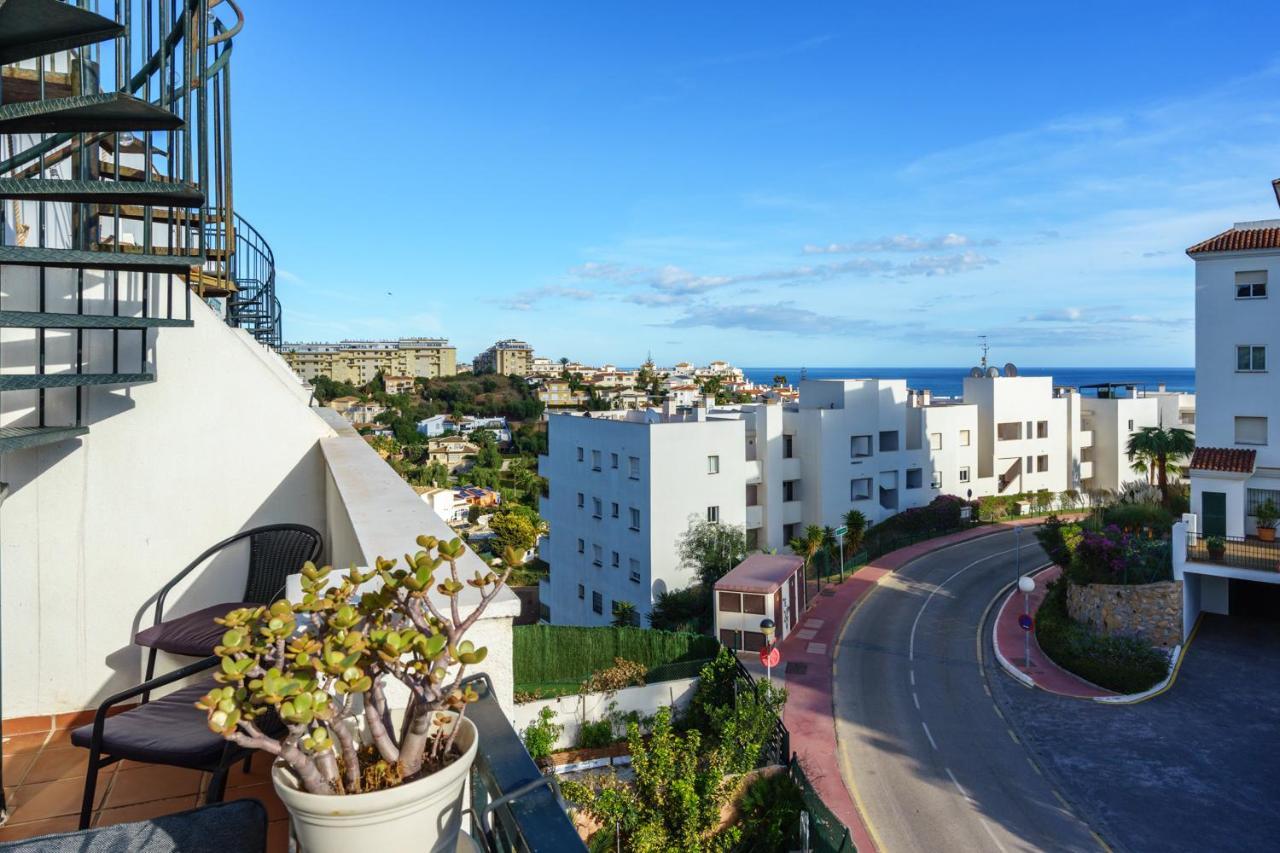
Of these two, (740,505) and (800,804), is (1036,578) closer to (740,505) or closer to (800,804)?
(740,505)

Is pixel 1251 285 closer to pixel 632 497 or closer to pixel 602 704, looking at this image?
pixel 632 497

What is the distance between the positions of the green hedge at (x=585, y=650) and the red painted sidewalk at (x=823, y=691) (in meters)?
2.40

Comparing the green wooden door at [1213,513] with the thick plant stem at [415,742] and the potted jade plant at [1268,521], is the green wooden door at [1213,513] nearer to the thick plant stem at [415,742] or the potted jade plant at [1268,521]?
the potted jade plant at [1268,521]

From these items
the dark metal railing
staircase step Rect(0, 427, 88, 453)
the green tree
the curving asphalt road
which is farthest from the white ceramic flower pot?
the green tree

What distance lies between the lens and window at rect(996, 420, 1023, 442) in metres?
37.0

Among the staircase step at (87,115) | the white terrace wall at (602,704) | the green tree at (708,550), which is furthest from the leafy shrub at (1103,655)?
the staircase step at (87,115)

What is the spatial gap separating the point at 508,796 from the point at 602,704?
12732mm

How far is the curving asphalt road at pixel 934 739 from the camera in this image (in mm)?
→ 11547

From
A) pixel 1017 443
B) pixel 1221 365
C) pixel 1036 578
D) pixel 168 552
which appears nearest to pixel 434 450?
pixel 1017 443

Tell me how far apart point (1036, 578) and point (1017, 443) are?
14674mm

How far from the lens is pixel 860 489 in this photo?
104 feet

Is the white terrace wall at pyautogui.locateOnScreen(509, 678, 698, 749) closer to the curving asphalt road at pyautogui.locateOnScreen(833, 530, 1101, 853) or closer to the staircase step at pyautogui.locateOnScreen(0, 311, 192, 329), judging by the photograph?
the curving asphalt road at pyautogui.locateOnScreen(833, 530, 1101, 853)

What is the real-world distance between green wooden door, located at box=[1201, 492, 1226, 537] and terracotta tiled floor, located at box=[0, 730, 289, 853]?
22.6 meters

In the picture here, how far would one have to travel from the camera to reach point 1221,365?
20.3m
